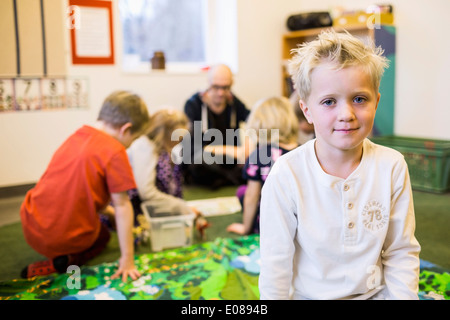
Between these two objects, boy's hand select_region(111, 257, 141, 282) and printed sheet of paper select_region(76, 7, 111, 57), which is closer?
boy's hand select_region(111, 257, 141, 282)

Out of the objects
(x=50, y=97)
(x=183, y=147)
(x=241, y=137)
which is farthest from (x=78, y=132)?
(x=241, y=137)

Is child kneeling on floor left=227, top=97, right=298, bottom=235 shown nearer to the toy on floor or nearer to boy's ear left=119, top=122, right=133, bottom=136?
the toy on floor

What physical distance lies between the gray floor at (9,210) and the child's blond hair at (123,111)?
0.64 meters

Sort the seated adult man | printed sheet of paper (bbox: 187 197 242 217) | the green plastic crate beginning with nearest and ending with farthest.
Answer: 1. printed sheet of paper (bbox: 187 197 242 217)
2. the green plastic crate
3. the seated adult man

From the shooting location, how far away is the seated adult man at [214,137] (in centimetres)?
245

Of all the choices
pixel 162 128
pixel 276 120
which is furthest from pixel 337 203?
pixel 162 128

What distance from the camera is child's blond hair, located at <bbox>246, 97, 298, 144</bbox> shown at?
145 centimetres

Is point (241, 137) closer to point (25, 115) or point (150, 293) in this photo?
point (25, 115)

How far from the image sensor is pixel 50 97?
224 centimetres

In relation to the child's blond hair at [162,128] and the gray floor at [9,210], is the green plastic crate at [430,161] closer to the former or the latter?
the child's blond hair at [162,128]

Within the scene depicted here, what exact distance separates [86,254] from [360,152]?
42.5 inches

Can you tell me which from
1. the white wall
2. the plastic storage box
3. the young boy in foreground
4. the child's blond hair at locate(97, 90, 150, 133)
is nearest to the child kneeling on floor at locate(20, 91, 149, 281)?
the child's blond hair at locate(97, 90, 150, 133)

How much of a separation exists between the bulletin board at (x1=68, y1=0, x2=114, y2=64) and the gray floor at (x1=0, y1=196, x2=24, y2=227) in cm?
94

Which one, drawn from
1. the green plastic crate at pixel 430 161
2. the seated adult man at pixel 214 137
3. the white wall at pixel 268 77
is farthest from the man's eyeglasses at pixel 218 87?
the green plastic crate at pixel 430 161
